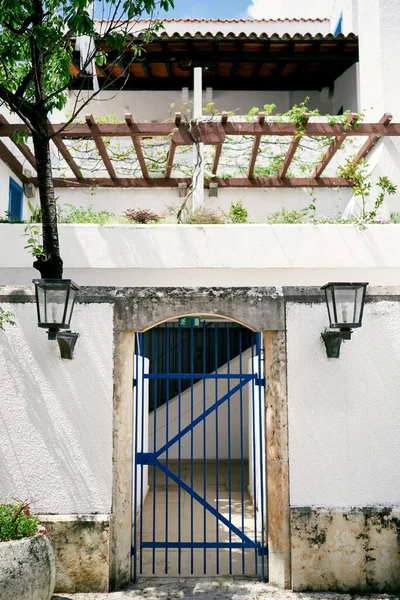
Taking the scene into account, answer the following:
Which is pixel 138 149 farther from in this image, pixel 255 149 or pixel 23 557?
pixel 23 557

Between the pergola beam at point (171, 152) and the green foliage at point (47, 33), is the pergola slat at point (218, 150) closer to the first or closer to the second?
the pergola beam at point (171, 152)

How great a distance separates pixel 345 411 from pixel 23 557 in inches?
123

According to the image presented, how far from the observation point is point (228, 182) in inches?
463

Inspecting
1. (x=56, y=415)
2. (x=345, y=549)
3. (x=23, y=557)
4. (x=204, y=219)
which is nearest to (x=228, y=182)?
(x=204, y=219)

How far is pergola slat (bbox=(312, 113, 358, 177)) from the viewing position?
377 inches

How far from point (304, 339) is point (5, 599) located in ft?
11.0

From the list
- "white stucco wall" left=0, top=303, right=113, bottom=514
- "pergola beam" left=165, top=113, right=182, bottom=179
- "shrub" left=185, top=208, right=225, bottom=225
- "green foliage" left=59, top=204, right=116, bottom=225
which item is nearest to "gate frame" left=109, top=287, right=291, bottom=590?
"white stucco wall" left=0, top=303, right=113, bottom=514

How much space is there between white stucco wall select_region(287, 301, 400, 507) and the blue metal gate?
457mm

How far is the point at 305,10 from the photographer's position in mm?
→ 17703

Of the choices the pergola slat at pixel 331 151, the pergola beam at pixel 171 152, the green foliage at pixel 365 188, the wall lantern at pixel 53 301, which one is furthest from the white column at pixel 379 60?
the wall lantern at pixel 53 301

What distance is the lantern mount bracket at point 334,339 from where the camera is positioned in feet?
16.6

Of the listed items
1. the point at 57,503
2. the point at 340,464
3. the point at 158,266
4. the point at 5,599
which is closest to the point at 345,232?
the point at 158,266

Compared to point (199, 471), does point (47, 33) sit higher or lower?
higher

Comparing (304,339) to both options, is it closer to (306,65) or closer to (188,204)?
(188,204)
